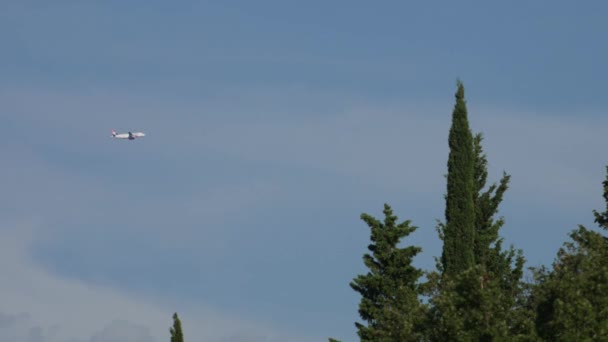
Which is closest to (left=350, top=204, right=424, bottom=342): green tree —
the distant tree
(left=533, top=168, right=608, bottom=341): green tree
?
the distant tree

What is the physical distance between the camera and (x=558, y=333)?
183ft

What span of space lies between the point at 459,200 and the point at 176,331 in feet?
57.9

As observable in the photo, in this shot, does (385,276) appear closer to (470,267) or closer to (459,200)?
(459,200)

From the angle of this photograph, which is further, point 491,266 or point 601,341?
point 491,266

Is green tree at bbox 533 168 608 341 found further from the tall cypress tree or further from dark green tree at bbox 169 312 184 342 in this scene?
dark green tree at bbox 169 312 184 342

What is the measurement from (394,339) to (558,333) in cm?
958

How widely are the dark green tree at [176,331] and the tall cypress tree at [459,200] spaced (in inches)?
626

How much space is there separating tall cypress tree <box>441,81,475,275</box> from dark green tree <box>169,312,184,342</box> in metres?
15.9

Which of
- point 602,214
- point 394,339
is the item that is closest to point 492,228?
point 602,214

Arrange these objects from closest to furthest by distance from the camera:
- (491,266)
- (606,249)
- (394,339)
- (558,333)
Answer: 1. (558,333)
2. (394,339)
3. (606,249)
4. (491,266)

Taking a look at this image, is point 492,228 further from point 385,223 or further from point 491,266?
point 385,223

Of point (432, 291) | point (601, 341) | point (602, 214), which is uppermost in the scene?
point (602, 214)

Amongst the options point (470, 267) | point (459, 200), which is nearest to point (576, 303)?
point (470, 267)

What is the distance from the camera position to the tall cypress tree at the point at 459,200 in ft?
240
